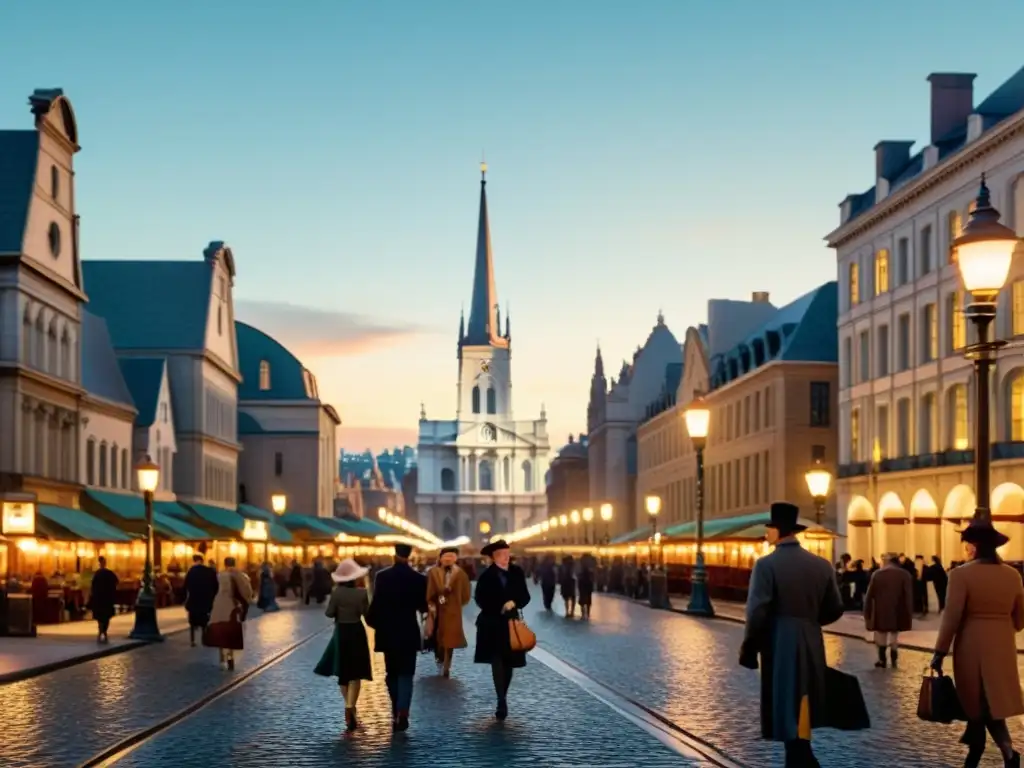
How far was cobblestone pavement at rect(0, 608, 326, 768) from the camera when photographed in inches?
594

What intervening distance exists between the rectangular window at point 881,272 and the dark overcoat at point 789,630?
51.2 meters

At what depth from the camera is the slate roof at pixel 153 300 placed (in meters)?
80.5

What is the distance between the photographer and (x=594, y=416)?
498 ft

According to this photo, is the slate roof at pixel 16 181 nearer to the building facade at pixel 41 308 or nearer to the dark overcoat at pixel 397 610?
the building facade at pixel 41 308

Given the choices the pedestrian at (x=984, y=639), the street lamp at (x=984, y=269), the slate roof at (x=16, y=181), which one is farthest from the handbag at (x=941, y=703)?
the slate roof at (x=16, y=181)

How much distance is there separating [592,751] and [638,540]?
214 ft

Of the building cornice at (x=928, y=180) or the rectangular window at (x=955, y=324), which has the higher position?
the building cornice at (x=928, y=180)

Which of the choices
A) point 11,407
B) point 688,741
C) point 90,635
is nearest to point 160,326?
point 11,407

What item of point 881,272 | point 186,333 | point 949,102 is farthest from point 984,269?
point 186,333

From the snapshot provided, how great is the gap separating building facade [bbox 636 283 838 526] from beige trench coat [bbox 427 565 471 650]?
154 ft

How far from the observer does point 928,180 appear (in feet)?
183

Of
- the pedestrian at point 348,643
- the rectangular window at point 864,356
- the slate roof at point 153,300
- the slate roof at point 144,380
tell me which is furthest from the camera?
the slate roof at point 153,300

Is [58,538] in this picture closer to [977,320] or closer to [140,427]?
[140,427]

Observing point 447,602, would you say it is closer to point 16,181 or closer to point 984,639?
point 984,639
